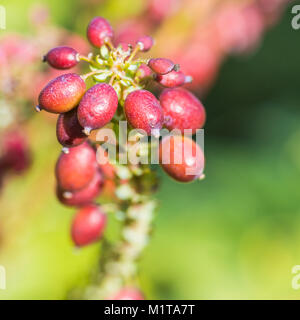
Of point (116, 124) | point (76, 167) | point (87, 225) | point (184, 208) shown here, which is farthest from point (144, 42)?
point (184, 208)

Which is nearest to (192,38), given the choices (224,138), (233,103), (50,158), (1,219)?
(50,158)

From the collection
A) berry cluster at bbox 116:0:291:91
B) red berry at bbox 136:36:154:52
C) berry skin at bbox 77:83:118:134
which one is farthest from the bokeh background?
berry skin at bbox 77:83:118:134

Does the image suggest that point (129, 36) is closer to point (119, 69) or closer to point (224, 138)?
point (119, 69)

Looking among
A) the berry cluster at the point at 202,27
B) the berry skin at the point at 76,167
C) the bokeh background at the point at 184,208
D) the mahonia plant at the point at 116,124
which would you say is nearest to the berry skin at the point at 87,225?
the mahonia plant at the point at 116,124

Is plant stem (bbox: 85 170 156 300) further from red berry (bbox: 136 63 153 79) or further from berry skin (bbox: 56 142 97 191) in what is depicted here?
red berry (bbox: 136 63 153 79)

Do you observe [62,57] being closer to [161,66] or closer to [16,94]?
[161,66]
